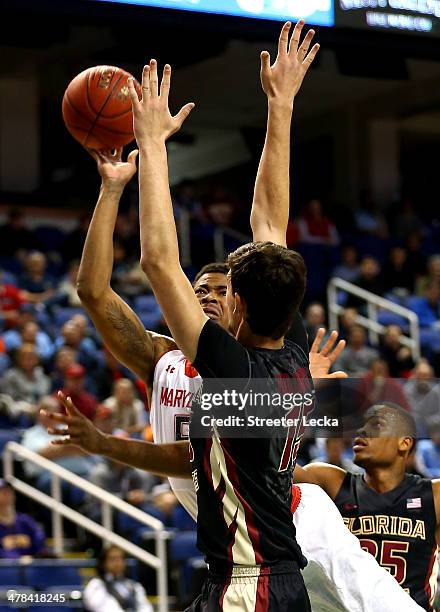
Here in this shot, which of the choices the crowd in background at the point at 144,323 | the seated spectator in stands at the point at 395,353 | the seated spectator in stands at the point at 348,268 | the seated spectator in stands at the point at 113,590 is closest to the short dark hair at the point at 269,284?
the crowd in background at the point at 144,323

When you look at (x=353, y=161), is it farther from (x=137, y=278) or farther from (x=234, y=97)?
Result: (x=137, y=278)

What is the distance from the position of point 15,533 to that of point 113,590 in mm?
812

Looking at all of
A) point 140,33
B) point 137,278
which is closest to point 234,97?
point 137,278

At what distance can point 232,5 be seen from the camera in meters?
7.31

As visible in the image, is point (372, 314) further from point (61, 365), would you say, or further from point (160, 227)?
point (160, 227)

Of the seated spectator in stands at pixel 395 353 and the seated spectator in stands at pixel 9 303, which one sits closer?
the seated spectator in stands at pixel 9 303

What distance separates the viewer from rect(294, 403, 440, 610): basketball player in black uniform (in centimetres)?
380

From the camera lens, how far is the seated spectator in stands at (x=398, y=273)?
1293cm

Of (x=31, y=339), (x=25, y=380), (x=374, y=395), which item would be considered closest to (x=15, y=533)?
→ (x=25, y=380)

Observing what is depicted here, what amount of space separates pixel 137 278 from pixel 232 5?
13.4 feet

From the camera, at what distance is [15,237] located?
37.3 ft

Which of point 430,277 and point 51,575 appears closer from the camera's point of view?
point 51,575

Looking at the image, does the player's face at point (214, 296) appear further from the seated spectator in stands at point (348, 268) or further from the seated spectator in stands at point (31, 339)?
the seated spectator in stands at point (348, 268)

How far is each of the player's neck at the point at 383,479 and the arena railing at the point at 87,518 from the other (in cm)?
322
